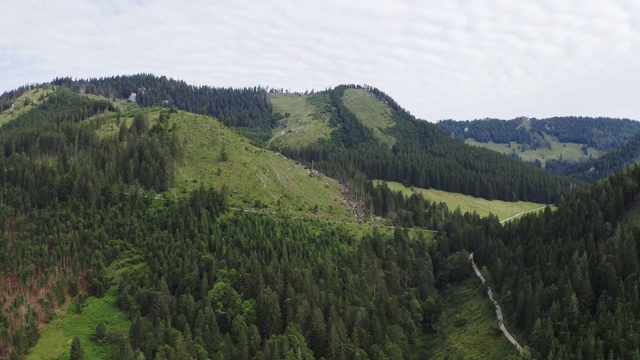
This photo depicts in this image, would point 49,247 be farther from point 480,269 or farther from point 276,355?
point 480,269

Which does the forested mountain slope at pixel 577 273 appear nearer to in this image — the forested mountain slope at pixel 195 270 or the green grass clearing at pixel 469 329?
the green grass clearing at pixel 469 329

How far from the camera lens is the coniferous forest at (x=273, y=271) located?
11825 centimetres

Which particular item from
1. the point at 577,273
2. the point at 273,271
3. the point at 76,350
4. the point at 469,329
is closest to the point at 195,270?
the point at 273,271

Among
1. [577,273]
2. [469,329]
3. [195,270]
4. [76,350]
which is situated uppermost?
[577,273]

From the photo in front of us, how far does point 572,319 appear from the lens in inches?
4614

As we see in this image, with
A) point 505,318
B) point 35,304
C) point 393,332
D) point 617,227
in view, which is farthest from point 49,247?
point 617,227

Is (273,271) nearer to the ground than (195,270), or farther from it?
farther from it

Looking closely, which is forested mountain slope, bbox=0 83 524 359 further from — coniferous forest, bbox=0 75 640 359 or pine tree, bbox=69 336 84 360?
pine tree, bbox=69 336 84 360

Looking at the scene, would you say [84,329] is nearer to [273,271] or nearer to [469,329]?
[273,271]

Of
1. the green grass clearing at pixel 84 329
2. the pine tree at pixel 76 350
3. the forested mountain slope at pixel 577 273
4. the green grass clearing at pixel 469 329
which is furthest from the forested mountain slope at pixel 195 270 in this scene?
the forested mountain slope at pixel 577 273

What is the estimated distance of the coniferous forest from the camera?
388 feet

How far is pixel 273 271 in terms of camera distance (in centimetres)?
13975

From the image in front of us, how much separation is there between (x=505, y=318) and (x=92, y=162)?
15954 centimetres

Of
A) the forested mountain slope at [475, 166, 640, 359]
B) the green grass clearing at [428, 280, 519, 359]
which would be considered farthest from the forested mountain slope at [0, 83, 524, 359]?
the forested mountain slope at [475, 166, 640, 359]
